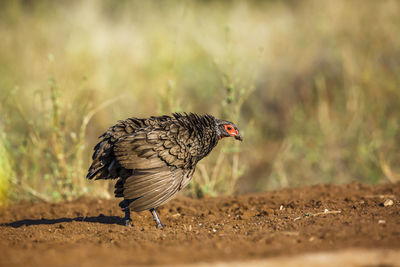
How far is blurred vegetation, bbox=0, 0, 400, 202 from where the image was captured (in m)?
9.42

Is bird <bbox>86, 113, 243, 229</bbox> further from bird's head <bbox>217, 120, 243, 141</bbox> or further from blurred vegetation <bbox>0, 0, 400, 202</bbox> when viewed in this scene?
blurred vegetation <bbox>0, 0, 400, 202</bbox>

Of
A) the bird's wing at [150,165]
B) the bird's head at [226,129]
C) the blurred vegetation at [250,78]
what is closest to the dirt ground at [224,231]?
the bird's wing at [150,165]

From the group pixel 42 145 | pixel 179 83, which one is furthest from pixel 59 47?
pixel 42 145

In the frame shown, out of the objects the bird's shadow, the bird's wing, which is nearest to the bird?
the bird's wing

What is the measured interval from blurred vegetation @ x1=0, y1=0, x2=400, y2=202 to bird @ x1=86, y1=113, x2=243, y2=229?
215 centimetres

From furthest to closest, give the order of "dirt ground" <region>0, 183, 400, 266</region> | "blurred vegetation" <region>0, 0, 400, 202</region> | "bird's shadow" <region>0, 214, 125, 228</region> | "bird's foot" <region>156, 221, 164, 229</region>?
"blurred vegetation" <region>0, 0, 400, 202</region>
"bird's shadow" <region>0, 214, 125, 228</region>
"bird's foot" <region>156, 221, 164, 229</region>
"dirt ground" <region>0, 183, 400, 266</region>

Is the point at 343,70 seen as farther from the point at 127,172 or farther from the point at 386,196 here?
the point at 127,172

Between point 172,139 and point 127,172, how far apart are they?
626mm

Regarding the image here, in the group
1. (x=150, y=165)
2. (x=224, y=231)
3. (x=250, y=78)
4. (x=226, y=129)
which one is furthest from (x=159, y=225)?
(x=250, y=78)

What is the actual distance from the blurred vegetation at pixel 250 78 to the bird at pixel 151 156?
2150 millimetres

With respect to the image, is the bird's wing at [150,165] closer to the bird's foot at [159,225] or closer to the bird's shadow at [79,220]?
the bird's foot at [159,225]

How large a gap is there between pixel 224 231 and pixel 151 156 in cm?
113

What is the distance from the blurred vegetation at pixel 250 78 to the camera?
9.42 meters

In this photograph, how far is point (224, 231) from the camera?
4.55m
